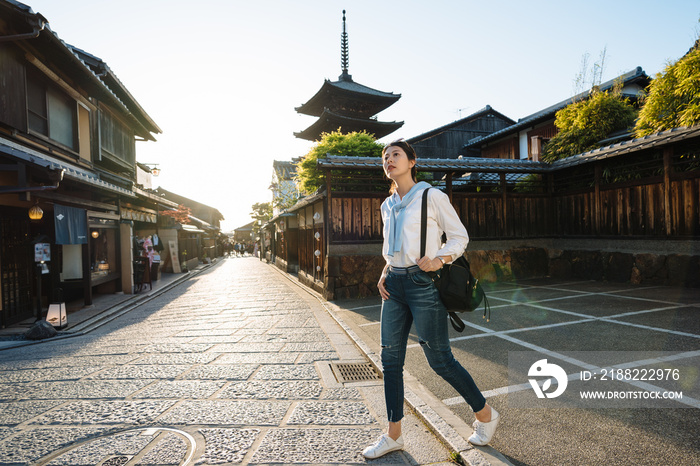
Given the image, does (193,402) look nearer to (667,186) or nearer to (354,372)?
(354,372)

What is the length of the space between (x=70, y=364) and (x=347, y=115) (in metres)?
23.7

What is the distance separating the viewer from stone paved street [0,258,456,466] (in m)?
2.78

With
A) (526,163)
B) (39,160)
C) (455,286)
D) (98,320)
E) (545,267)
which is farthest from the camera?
(545,267)

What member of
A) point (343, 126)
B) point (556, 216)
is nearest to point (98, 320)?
point (556, 216)

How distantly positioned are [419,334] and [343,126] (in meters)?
24.4

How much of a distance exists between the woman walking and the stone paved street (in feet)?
1.41

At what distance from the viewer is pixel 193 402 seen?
3705 mm

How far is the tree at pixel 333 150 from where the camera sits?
50.8 feet

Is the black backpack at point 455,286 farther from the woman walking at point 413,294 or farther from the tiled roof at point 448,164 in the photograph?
the tiled roof at point 448,164

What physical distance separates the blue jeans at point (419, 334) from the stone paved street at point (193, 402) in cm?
52

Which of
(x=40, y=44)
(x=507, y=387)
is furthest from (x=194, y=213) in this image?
(x=507, y=387)

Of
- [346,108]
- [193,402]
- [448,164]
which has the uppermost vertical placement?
[346,108]

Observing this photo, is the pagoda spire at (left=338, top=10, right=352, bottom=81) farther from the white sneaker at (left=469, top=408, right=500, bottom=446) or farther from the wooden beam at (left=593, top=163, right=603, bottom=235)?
the white sneaker at (left=469, top=408, right=500, bottom=446)

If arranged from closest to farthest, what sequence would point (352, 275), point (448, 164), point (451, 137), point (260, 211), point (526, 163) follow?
point (352, 275) < point (448, 164) < point (526, 163) < point (451, 137) < point (260, 211)
